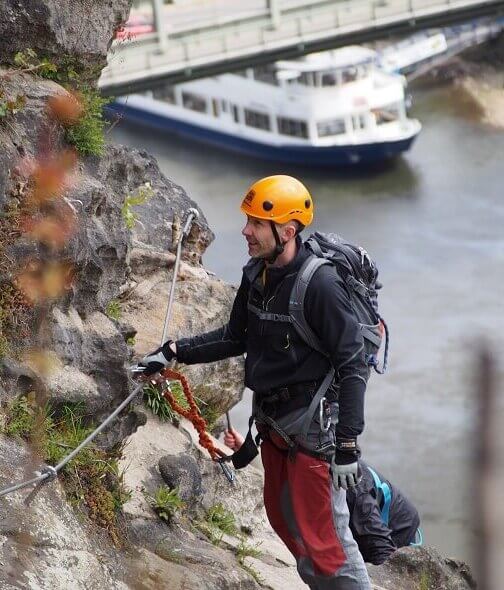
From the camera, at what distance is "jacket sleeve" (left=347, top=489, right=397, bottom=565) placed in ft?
21.0

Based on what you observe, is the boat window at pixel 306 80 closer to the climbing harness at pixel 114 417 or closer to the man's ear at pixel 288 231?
the climbing harness at pixel 114 417

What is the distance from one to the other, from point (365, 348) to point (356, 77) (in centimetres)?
3619

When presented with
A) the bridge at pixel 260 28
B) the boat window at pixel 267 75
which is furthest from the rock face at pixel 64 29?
the boat window at pixel 267 75

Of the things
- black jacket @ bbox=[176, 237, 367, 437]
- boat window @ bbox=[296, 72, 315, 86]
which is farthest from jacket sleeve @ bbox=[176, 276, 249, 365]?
boat window @ bbox=[296, 72, 315, 86]

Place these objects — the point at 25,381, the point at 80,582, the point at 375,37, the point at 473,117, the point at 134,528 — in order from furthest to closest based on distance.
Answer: the point at 473,117, the point at 375,37, the point at 134,528, the point at 25,381, the point at 80,582

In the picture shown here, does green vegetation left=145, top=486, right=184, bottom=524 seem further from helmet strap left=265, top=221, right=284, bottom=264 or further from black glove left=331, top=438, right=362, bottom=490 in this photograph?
helmet strap left=265, top=221, right=284, bottom=264

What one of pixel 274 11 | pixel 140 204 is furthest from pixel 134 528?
pixel 274 11

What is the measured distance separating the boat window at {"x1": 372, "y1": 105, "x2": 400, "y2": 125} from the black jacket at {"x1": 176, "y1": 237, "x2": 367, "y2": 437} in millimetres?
36711

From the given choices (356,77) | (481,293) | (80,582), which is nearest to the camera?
(80,582)

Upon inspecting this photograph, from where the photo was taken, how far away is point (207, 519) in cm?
798

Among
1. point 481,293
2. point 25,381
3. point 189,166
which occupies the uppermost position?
point 189,166

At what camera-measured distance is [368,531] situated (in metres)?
6.43

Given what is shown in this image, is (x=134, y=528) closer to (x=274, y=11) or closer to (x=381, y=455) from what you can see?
(x=381, y=455)

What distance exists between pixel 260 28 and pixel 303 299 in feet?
98.6
